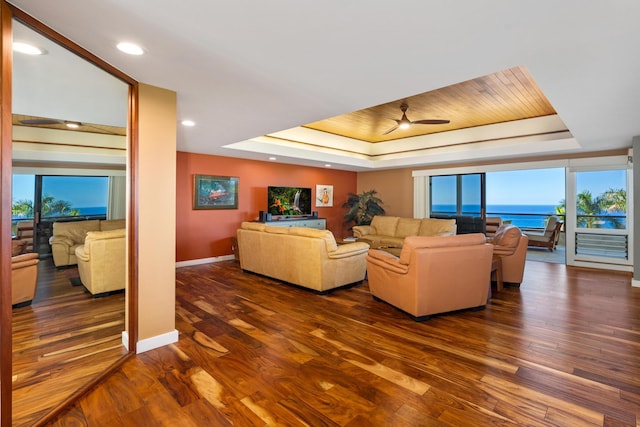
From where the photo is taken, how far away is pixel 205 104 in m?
3.18

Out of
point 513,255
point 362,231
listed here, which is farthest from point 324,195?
point 513,255

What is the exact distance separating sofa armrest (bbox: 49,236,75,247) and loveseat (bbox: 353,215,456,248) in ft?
18.3

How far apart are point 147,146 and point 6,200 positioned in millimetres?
1195

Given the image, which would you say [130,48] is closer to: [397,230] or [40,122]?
[40,122]

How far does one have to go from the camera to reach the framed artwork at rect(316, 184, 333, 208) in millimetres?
8602

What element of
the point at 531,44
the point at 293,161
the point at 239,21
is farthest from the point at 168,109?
the point at 293,161

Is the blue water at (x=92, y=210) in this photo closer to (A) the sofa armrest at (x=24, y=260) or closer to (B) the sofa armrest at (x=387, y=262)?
(A) the sofa armrest at (x=24, y=260)

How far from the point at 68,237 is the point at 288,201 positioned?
5620 millimetres

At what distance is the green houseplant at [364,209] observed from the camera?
868 centimetres

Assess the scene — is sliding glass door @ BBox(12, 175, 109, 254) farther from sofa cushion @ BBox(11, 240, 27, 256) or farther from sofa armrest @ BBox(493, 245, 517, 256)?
sofa armrest @ BBox(493, 245, 517, 256)

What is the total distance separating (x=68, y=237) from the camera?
2166 millimetres

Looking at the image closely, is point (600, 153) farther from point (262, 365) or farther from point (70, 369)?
point (70, 369)

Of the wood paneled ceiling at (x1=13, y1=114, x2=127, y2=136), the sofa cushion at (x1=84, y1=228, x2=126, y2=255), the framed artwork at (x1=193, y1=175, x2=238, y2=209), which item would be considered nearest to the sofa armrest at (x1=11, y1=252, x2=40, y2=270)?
the sofa cushion at (x1=84, y1=228, x2=126, y2=255)

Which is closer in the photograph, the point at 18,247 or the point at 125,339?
the point at 18,247
